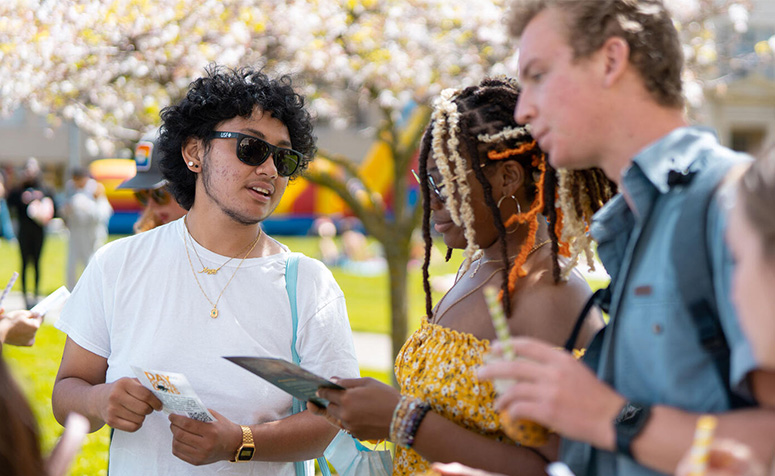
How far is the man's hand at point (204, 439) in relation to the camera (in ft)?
7.55

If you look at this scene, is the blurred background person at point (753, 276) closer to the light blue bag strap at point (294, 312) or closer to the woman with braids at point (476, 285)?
the woman with braids at point (476, 285)

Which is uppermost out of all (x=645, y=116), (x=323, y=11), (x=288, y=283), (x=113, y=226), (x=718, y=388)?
(x=323, y=11)

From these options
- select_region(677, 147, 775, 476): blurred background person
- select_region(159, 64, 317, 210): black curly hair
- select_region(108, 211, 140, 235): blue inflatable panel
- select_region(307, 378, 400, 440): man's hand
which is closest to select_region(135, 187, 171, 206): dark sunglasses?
select_region(159, 64, 317, 210): black curly hair

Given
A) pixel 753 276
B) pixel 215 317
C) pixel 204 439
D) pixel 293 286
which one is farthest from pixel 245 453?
pixel 753 276

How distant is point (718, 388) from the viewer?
138cm

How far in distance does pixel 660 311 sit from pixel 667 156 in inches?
11.7

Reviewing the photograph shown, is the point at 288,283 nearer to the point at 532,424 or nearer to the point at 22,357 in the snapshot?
the point at 532,424

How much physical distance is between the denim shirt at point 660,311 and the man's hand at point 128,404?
134 centimetres

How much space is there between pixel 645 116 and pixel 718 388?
1.75 feet

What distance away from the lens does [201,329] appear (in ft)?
8.34

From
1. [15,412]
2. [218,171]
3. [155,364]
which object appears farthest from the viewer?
[218,171]

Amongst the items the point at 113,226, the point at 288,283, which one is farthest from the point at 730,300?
the point at 113,226

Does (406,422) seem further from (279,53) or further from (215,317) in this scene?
(279,53)

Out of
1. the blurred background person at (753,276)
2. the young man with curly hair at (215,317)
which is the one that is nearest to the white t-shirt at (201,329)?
the young man with curly hair at (215,317)
